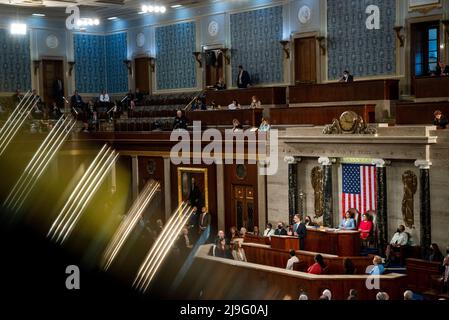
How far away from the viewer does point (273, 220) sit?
20.7 meters

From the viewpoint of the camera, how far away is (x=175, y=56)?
94.9ft

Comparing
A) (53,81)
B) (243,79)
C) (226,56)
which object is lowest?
(243,79)

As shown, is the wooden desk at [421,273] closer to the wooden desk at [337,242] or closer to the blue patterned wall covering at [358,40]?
the wooden desk at [337,242]

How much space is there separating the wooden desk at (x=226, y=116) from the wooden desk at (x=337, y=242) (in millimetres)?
6091

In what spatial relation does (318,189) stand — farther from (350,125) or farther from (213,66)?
(213,66)

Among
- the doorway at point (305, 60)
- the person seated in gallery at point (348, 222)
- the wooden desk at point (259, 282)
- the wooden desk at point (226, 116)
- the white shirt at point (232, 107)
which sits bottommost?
the wooden desk at point (259, 282)

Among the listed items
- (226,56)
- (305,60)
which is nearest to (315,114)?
(305,60)

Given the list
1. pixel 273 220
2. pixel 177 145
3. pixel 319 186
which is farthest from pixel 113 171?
pixel 319 186

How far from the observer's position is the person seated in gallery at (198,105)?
81.8 feet

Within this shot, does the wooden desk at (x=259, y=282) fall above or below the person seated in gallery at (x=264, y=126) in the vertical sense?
below

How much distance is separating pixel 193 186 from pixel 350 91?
6438 mm

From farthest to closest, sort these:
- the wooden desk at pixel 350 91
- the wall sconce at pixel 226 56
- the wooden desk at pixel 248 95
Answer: the wall sconce at pixel 226 56 < the wooden desk at pixel 248 95 < the wooden desk at pixel 350 91

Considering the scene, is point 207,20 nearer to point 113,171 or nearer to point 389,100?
point 113,171

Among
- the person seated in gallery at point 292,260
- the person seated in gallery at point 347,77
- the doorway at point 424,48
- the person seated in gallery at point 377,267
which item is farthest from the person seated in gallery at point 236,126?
the person seated in gallery at point 377,267
